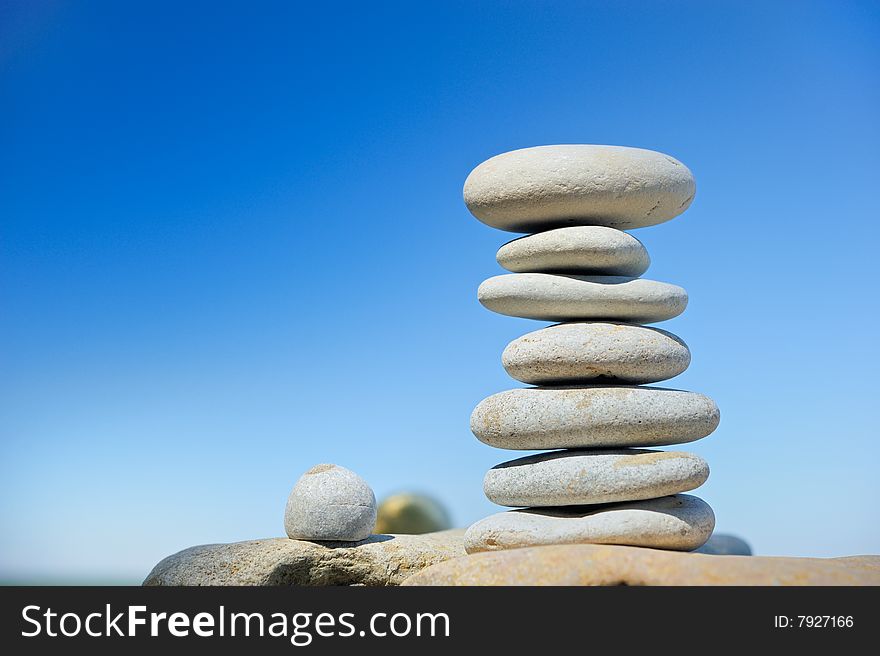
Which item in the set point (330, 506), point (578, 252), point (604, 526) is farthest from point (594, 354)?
point (330, 506)

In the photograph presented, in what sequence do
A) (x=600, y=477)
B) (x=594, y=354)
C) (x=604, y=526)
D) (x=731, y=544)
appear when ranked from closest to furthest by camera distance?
(x=604, y=526) → (x=600, y=477) → (x=594, y=354) → (x=731, y=544)

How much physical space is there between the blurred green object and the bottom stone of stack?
4880mm

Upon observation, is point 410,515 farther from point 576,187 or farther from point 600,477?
point 576,187

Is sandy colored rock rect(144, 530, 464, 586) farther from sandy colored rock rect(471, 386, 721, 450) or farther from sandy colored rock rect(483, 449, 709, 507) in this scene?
sandy colored rock rect(471, 386, 721, 450)

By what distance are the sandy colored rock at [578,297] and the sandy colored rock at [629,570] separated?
2.19 meters

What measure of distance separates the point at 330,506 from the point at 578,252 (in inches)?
130

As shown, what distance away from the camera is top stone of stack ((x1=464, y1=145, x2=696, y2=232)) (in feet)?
24.0

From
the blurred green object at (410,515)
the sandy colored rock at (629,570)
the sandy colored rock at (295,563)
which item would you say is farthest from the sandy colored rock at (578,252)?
the blurred green object at (410,515)

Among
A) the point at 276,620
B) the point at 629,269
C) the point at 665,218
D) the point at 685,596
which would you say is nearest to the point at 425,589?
the point at 276,620

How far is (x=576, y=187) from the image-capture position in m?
7.32

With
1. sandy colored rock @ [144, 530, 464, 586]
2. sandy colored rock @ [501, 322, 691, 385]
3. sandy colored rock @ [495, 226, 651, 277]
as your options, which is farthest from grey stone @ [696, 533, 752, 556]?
sandy colored rock @ [495, 226, 651, 277]

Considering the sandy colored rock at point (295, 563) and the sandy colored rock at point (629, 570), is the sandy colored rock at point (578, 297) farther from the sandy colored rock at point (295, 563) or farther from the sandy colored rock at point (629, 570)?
the sandy colored rock at point (295, 563)

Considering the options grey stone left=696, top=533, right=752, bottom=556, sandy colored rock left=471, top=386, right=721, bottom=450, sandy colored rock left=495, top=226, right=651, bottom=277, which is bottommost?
grey stone left=696, top=533, right=752, bottom=556

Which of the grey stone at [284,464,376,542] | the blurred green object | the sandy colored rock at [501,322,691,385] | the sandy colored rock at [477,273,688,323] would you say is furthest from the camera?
the blurred green object
